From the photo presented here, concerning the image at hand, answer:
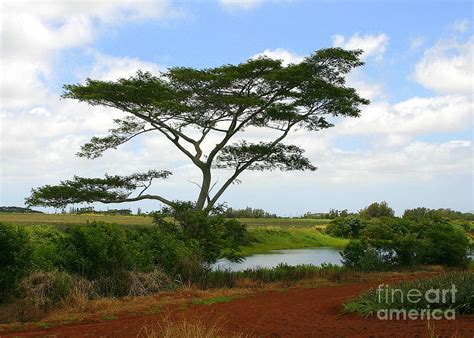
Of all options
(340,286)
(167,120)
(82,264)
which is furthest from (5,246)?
(167,120)

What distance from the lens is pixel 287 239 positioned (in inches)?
1672

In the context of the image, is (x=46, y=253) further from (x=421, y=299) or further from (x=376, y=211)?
(x=376, y=211)

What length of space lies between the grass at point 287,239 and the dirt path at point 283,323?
2410cm

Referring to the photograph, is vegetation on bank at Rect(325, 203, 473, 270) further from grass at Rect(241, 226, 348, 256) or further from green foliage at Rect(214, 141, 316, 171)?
grass at Rect(241, 226, 348, 256)

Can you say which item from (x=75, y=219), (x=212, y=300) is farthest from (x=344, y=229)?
(x=212, y=300)

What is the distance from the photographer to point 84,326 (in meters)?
9.55

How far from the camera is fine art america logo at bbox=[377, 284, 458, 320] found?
9.05 meters

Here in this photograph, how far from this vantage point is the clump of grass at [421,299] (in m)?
9.34

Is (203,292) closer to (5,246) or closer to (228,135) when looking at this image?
(5,246)

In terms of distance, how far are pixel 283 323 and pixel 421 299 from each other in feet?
7.55

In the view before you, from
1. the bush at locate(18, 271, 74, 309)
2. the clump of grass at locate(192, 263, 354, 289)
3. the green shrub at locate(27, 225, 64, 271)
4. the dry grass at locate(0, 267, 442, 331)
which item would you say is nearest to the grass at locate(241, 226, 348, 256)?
the clump of grass at locate(192, 263, 354, 289)

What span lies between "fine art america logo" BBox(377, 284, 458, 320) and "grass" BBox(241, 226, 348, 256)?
84.8ft

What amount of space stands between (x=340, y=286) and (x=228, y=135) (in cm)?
930

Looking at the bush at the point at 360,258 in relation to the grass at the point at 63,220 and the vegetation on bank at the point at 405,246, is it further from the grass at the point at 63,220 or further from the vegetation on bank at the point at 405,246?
the grass at the point at 63,220
